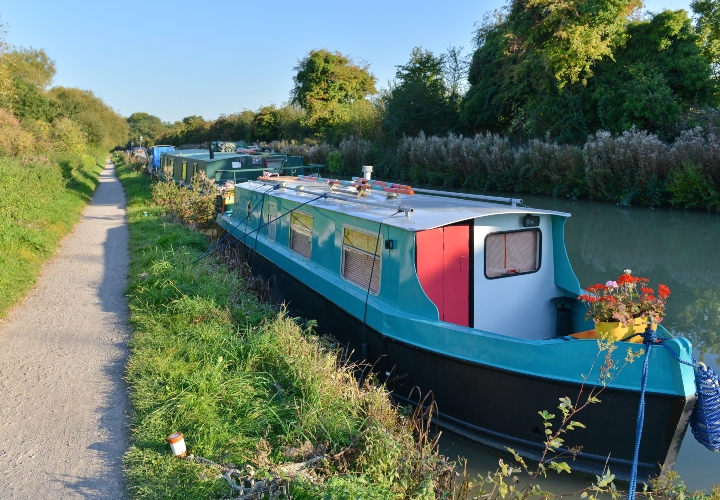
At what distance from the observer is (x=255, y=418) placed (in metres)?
4.22

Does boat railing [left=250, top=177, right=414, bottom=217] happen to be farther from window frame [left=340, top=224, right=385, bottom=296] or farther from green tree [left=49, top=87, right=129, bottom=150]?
green tree [left=49, top=87, right=129, bottom=150]

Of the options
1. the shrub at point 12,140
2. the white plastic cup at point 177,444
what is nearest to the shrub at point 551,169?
the white plastic cup at point 177,444

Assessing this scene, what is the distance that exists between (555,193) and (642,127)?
3354mm

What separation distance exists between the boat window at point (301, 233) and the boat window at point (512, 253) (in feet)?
8.79

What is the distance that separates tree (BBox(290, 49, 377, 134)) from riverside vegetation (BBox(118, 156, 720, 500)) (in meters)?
31.9

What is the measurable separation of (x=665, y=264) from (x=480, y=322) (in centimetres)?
736

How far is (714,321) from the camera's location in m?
8.04

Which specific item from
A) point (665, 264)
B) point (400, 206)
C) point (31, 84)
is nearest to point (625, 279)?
point (400, 206)

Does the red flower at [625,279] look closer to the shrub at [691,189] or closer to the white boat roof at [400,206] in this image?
the white boat roof at [400,206]

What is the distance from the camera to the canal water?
4836 millimetres

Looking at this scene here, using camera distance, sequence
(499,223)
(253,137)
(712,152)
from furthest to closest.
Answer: (253,137) < (712,152) < (499,223)

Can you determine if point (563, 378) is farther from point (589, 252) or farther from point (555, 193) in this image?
point (555, 193)

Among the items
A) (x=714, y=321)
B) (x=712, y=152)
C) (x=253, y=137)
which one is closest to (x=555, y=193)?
(x=712, y=152)

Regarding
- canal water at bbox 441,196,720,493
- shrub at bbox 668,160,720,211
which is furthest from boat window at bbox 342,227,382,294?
shrub at bbox 668,160,720,211
